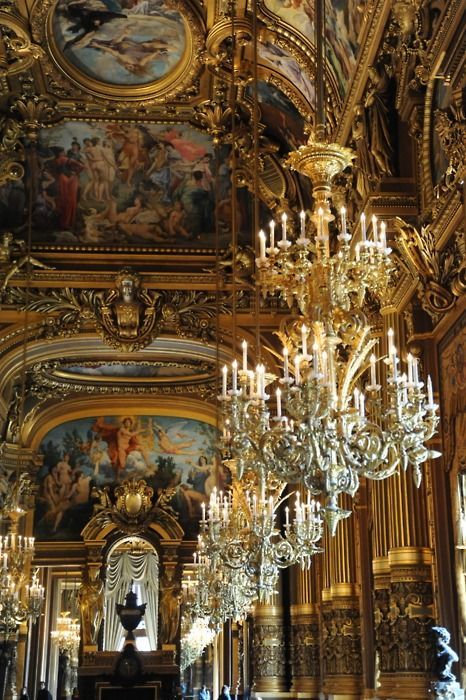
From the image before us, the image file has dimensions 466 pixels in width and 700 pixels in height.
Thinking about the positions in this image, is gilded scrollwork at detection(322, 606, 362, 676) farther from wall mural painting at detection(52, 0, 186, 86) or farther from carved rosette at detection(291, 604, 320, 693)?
wall mural painting at detection(52, 0, 186, 86)

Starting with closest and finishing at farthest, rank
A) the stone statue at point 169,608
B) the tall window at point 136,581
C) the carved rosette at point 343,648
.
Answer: the carved rosette at point 343,648 < the stone statue at point 169,608 < the tall window at point 136,581

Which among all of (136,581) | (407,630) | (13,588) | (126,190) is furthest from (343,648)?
(136,581)

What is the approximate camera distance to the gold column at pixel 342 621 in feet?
43.7

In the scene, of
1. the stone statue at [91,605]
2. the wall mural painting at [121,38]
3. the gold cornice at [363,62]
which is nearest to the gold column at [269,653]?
the gold cornice at [363,62]

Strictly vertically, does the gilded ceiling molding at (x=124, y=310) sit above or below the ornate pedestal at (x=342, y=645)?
above

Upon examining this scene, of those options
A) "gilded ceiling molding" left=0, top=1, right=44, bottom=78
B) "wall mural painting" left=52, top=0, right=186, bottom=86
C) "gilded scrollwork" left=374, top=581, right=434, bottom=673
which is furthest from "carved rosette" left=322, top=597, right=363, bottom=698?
"gilded ceiling molding" left=0, top=1, right=44, bottom=78

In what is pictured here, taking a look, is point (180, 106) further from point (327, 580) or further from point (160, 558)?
point (160, 558)

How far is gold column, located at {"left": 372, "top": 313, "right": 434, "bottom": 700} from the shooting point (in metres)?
9.45

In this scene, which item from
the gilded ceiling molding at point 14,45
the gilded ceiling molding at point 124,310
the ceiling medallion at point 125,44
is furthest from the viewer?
the gilded ceiling molding at point 124,310

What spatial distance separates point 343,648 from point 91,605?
15.2 meters

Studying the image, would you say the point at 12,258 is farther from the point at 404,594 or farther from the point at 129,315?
the point at 404,594

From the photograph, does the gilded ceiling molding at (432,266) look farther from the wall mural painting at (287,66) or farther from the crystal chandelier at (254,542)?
the wall mural painting at (287,66)

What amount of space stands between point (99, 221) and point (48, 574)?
14.5 metres

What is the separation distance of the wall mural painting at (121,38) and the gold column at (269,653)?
927 centimetres
